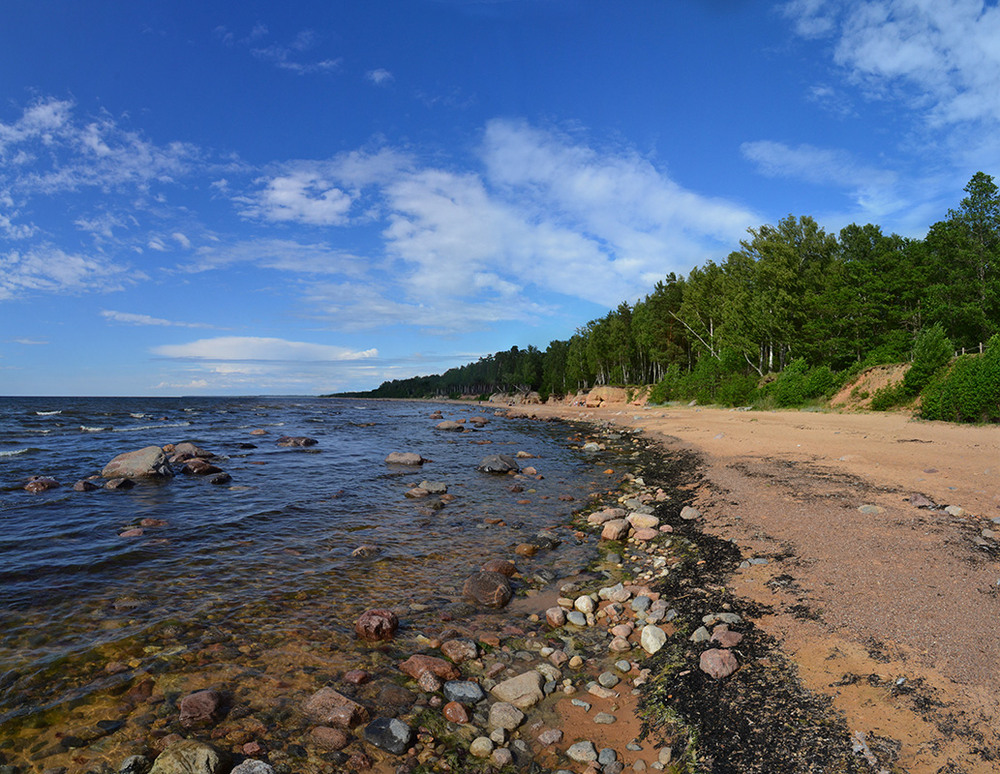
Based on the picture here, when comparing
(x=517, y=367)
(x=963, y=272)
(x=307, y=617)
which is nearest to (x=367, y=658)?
(x=307, y=617)

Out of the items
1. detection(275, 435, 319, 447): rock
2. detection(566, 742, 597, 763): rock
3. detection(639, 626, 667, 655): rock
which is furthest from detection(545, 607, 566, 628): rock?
detection(275, 435, 319, 447): rock

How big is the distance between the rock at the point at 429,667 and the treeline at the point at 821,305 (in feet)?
110

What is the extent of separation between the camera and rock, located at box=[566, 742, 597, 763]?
4055 mm

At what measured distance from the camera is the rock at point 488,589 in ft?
23.7

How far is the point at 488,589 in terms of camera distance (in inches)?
291

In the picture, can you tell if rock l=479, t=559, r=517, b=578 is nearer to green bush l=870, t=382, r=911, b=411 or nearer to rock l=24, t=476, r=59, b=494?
rock l=24, t=476, r=59, b=494

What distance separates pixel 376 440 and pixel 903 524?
2790 cm

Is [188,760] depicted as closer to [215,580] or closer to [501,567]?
[215,580]

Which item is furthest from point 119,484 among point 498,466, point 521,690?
point 521,690

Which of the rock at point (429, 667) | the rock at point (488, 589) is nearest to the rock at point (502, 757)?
the rock at point (429, 667)

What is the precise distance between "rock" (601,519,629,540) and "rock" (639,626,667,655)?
13.2 ft

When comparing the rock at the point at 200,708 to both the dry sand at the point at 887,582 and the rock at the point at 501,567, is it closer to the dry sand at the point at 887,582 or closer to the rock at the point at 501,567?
the rock at the point at 501,567

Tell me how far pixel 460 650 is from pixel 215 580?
4842 mm

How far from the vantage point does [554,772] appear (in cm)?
397
